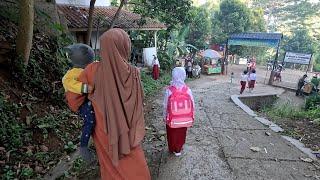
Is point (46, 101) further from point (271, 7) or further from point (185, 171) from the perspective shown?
point (271, 7)

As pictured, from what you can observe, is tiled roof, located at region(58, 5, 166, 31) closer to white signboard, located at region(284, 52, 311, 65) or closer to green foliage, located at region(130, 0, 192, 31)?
green foliage, located at region(130, 0, 192, 31)

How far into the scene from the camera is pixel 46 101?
21.4 ft

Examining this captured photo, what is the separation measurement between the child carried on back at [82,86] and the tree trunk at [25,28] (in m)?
3.75

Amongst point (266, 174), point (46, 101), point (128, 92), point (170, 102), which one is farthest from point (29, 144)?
point (266, 174)

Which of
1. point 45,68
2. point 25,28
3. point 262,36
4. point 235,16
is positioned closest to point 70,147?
point 25,28

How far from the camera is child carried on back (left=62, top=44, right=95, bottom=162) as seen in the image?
105 inches

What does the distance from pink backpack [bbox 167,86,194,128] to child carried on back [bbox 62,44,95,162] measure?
2021 mm

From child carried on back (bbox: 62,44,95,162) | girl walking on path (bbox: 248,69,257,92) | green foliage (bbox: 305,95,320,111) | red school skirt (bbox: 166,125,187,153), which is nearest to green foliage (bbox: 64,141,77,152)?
Answer: red school skirt (bbox: 166,125,187,153)

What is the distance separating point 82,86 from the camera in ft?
8.62

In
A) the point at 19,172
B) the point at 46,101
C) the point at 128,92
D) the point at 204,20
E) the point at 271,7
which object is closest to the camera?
the point at 128,92

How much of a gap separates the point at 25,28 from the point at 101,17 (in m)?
9.70

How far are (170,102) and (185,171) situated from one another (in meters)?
1.01

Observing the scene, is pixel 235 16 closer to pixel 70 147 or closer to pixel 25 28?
pixel 25 28

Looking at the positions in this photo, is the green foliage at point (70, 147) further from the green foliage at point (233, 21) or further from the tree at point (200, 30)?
the green foliage at point (233, 21)
